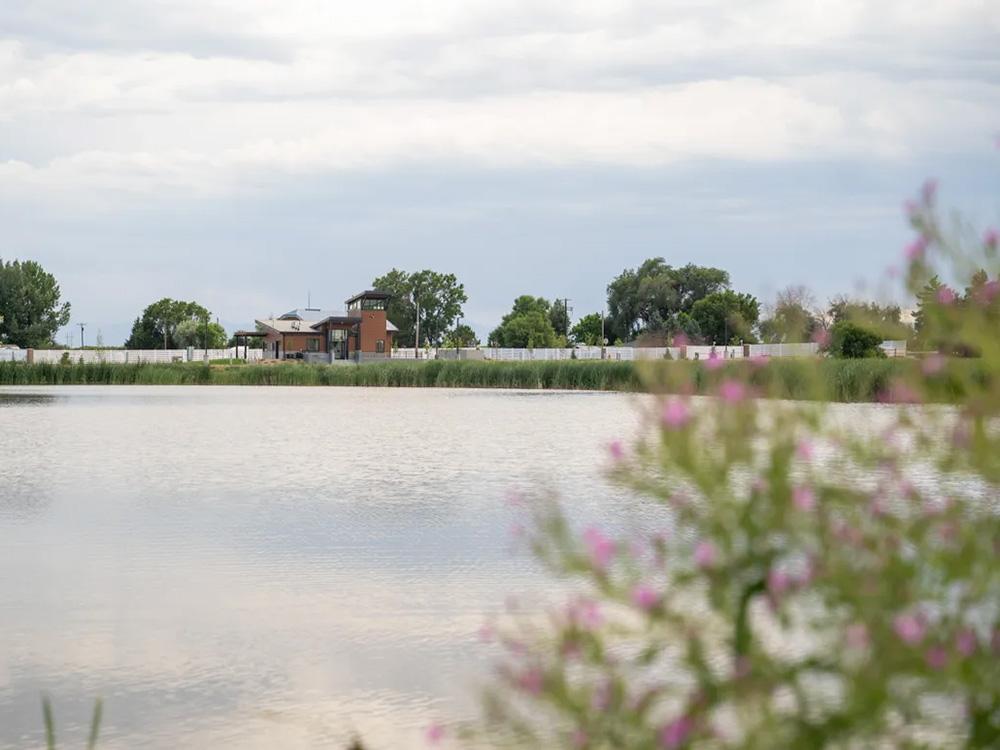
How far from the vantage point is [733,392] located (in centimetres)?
227

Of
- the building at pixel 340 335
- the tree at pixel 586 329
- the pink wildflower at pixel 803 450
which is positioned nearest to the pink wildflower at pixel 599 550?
the pink wildflower at pixel 803 450

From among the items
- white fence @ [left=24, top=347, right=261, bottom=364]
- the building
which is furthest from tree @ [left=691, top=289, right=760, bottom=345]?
white fence @ [left=24, top=347, right=261, bottom=364]

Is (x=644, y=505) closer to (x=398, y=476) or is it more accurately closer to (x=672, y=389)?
(x=398, y=476)

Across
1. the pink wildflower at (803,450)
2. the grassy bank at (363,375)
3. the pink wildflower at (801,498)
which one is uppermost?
the pink wildflower at (803,450)

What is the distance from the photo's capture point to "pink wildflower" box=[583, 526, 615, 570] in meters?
2.18

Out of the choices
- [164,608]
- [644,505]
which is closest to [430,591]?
[164,608]

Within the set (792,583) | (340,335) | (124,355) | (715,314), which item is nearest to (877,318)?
(792,583)

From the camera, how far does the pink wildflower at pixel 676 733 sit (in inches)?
79.7

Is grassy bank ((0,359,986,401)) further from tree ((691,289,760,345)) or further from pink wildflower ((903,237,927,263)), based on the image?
tree ((691,289,760,345))

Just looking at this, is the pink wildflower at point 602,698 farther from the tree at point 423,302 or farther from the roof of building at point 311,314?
the tree at point 423,302

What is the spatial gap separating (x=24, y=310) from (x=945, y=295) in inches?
3867

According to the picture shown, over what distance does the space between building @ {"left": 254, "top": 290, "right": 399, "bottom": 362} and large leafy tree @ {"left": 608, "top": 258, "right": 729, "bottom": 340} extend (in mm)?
23324

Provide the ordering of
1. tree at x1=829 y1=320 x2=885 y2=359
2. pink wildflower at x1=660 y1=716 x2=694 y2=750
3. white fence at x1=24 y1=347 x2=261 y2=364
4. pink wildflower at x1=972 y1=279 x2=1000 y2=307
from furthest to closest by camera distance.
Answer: white fence at x1=24 y1=347 x2=261 y2=364, tree at x1=829 y1=320 x2=885 y2=359, pink wildflower at x1=972 y1=279 x2=1000 y2=307, pink wildflower at x1=660 y1=716 x2=694 y2=750

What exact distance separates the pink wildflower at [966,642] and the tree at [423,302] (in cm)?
11882
